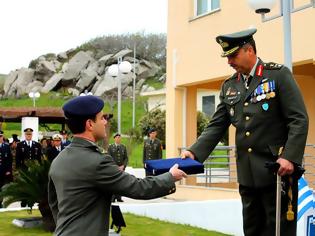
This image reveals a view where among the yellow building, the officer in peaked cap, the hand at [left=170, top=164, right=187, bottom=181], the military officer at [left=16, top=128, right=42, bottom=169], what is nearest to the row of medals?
the hand at [left=170, top=164, right=187, bottom=181]

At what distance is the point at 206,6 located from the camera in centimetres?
1505

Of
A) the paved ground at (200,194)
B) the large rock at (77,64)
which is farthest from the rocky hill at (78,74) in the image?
the paved ground at (200,194)

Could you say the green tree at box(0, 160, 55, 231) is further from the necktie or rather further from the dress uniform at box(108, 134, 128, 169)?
the dress uniform at box(108, 134, 128, 169)

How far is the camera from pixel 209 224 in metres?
10.6

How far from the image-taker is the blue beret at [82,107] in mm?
3820

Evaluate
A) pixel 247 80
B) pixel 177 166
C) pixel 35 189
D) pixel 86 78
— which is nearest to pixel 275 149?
pixel 247 80

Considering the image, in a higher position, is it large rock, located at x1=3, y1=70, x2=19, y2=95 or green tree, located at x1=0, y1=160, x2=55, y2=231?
large rock, located at x1=3, y1=70, x2=19, y2=95

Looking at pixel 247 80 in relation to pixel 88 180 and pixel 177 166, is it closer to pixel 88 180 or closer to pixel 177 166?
pixel 177 166

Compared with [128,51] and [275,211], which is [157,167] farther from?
[128,51]

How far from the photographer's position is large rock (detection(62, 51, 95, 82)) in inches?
3049

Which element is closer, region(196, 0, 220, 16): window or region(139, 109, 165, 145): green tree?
region(196, 0, 220, 16): window

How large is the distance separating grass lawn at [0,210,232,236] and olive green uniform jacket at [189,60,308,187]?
4.85 meters

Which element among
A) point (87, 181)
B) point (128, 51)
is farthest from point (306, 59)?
point (128, 51)

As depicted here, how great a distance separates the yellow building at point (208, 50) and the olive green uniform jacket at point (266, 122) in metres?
7.20
